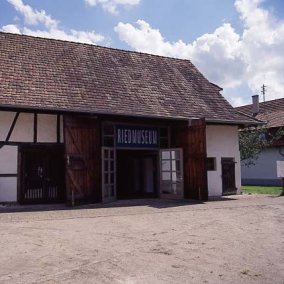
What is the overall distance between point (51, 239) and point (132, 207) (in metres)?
5.78

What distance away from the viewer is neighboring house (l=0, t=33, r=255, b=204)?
46.9 ft

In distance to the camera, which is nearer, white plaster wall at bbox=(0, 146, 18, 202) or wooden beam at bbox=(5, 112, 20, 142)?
white plaster wall at bbox=(0, 146, 18, 202)

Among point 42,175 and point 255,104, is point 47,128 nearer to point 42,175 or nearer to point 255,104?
A: point 42,175

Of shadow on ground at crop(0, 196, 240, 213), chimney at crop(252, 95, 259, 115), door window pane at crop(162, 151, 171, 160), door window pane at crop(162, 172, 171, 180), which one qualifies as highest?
chimney at crop(252, 95, 259, 115)

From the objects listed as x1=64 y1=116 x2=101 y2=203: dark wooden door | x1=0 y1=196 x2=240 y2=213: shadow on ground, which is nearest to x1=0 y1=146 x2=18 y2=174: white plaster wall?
x1=0 y1=196 x2=240 y2=213: shadow on ground

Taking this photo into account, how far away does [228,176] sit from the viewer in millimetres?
18359

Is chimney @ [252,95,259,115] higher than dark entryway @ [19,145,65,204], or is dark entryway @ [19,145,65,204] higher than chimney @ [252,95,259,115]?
chimney @ [252,95,259,115]

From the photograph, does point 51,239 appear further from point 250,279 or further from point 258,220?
point 258,220

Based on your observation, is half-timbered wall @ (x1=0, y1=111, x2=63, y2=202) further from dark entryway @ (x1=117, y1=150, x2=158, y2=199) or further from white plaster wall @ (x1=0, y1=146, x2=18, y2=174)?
dark entryway @ (x1=117, y1=150, x2=158, y2=199)

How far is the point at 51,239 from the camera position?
26.3 feet

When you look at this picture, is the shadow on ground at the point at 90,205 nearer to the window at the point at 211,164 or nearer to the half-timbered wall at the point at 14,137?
the half-timbered wall at the point at 14,137

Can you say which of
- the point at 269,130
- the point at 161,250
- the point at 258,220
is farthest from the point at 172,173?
the point at 269,130

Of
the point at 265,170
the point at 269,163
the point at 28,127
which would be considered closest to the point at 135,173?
the point at 28,127

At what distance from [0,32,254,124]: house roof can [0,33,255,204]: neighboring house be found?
0.15 ft
